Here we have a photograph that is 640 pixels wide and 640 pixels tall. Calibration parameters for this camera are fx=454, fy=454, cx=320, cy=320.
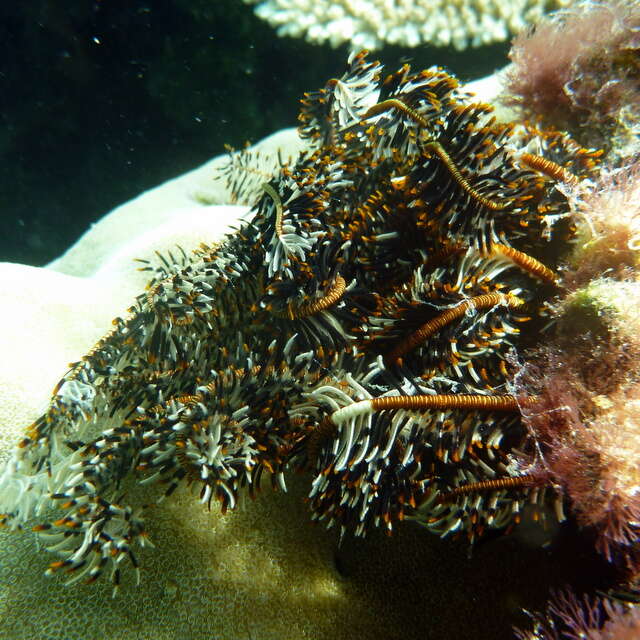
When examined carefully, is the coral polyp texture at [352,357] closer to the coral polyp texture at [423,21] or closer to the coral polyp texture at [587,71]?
the coral polyp texture at [587,71]

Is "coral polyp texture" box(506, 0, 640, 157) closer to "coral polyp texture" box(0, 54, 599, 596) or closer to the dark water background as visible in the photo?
"coral polyp texture" box(0, 54, 599, 596)

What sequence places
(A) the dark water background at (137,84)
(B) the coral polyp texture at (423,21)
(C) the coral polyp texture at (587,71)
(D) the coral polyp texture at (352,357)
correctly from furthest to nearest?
(A) the dark water background at (137,84) < (B) the coral polyp texture at (423,21) < (C) the coral polyp texture at (587,71) < (D) the coral polyp texture at (352,357)

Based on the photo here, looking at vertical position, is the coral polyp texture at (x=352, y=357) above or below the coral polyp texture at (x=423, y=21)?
below

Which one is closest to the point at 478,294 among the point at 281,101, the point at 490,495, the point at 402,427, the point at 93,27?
the point at 402,427

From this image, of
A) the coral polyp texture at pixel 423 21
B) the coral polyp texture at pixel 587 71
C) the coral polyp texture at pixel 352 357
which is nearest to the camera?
the coral polyp texture at pixel 352 357

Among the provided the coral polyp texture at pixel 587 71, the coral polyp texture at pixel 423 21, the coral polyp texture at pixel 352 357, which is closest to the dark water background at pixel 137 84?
the coral polyp texture at pixel 423 21

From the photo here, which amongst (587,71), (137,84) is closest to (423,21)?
(587,71)

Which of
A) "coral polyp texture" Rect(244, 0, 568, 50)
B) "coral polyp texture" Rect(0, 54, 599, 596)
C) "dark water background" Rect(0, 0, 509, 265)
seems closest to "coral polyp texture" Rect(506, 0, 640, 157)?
"coral polyp texture" Rect(0, 54, 599, 596)

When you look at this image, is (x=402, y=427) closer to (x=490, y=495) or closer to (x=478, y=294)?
(x=490, y=495)

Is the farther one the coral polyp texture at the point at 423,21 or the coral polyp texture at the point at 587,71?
the coral polyp texture at the point at 423,21
